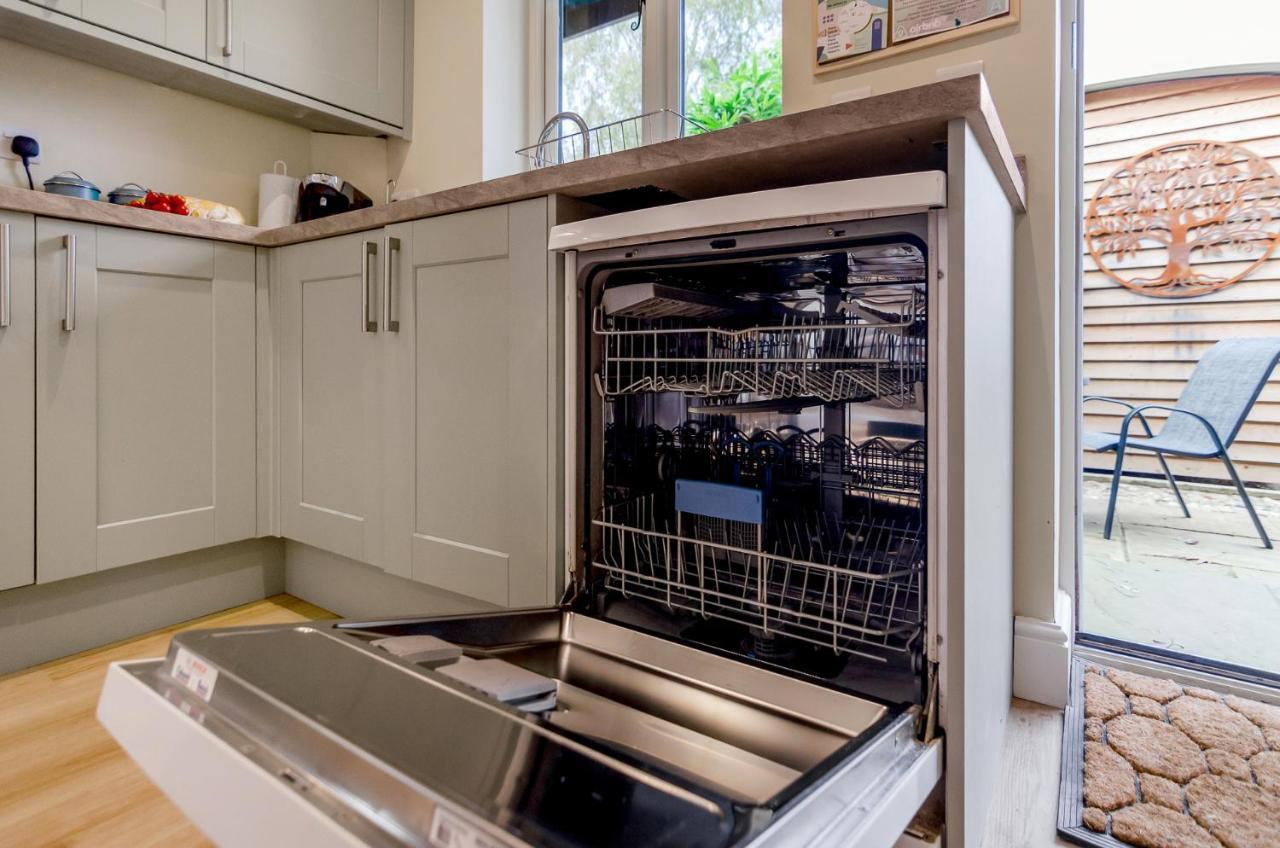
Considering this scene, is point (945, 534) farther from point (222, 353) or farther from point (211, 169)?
point (211, 169)

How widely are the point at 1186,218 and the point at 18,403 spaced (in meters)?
3.85

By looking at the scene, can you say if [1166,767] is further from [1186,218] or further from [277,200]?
[277,200]

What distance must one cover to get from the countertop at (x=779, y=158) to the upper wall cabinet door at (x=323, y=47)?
811 mm

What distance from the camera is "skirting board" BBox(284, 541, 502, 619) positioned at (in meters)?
1.63

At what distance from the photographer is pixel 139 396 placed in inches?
67.0

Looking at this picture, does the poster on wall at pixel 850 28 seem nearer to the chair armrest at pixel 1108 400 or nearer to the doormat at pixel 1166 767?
the doormat at pixel 1166 767

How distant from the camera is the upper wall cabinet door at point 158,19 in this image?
1757mm

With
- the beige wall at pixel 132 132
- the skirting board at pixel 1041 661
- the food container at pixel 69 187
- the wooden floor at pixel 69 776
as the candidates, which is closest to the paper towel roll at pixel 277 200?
the beige wall at pixel 132 132

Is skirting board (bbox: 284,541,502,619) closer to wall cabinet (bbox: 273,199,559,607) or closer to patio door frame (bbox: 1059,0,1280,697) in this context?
wall cabinet (bbox: 273,199,559,607)

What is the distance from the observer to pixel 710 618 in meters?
1.11

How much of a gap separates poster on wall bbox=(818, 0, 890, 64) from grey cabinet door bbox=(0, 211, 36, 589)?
5.93 feet

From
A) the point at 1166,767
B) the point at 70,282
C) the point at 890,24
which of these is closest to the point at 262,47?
the point at 70,282

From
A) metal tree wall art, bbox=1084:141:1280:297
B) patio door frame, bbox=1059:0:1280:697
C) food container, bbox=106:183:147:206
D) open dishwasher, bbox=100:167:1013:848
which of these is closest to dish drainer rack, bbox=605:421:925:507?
open dishwasher, bbox=100:167:1013:848

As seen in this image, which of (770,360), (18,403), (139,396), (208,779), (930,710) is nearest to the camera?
(208,779)
